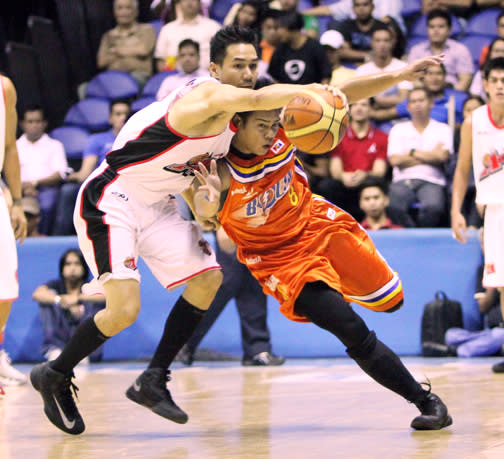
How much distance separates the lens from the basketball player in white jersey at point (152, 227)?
177 inches

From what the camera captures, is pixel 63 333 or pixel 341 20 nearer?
pixel 63 333

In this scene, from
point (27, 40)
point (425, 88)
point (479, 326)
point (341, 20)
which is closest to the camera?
point (479, 326)

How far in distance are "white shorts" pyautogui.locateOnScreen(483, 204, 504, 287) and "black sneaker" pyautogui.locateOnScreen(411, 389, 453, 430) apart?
2.22 meters

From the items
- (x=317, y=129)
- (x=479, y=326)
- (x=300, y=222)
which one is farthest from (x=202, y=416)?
(x=479, y=326)

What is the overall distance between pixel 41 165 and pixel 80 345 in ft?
16.7

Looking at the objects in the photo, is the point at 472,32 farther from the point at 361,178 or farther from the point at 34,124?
the point at 34,124

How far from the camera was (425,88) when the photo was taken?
927 centimetres

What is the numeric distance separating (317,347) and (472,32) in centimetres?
484

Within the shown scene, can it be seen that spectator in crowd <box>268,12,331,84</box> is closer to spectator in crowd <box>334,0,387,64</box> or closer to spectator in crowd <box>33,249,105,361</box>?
spectator in crowd <box>334,0,387,64</box>

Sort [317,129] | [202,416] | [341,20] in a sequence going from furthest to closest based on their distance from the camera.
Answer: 1. [341,20]
2. [202,416]
3. [317,129]

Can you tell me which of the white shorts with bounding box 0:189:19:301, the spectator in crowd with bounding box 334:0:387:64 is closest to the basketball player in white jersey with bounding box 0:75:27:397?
the white shorts with bounding box 0:189:19:301

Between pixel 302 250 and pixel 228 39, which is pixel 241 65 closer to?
pixel 228 39

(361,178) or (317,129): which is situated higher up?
(317,129)

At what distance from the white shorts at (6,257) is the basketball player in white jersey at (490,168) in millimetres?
3002
